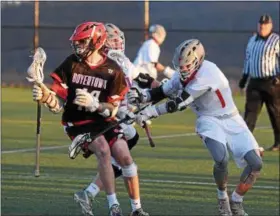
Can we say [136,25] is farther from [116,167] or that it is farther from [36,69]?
[36,69]

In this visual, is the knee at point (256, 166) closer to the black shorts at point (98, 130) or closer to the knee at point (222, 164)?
the knee at point (222, 164)

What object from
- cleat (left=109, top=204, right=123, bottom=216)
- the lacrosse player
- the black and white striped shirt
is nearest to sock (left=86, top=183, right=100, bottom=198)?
the lacrosse player

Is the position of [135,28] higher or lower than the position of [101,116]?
lower

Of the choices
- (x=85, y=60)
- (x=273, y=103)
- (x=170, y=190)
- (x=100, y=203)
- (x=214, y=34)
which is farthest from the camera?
(x=214, y=34)

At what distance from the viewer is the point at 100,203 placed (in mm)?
9781

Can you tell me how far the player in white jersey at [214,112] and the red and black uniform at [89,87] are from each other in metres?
0.33

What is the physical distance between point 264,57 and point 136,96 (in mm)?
5844

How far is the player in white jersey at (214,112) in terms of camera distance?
29.1ft

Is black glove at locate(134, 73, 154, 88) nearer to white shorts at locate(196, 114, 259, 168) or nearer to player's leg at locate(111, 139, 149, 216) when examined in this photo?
white shorts at locate(196, 114, 259, 168)

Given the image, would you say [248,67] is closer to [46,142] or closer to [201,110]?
[46,142]

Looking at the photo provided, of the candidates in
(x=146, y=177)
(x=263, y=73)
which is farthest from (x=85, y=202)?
(x=263, y=73)

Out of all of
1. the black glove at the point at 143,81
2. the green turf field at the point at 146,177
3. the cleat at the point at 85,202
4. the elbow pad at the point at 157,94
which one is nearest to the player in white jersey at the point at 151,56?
the green turf field at the point at 146,177

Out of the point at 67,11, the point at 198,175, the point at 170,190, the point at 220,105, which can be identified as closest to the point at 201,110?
the point at 220,105

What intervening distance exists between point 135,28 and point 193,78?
73.1 ft
